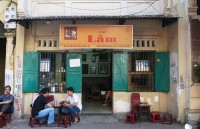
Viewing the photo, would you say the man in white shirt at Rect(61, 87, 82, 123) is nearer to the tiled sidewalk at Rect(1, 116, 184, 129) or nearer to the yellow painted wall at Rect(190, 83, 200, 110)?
the tiled sidewalk at Rect(1, 116, 184, 129)

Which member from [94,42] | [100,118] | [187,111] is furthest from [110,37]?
[187,111]

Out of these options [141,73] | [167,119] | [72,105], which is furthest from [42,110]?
[167,119]

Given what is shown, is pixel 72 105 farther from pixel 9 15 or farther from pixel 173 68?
pixel 9 15

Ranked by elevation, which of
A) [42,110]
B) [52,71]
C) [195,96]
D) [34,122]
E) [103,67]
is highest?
[103,67]

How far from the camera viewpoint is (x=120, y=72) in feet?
41.0

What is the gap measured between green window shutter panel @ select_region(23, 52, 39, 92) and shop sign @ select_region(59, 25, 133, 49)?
1.63 m

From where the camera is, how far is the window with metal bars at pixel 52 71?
12.7 meters

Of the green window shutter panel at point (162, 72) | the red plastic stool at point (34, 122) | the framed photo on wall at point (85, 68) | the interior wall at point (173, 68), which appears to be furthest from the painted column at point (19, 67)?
the framed photo on wall at point (85, 68)

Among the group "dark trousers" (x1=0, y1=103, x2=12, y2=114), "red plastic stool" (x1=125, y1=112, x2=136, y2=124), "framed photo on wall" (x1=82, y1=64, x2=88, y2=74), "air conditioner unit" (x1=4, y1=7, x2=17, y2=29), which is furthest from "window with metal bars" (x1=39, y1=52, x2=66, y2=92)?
"framed photo on wall" (x1=82, y1=64, x2=88, y2=74)

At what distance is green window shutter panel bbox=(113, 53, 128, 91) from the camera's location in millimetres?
12436

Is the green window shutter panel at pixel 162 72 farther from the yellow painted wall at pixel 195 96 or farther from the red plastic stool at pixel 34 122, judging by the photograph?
the red plastic stool at pixel 34 122

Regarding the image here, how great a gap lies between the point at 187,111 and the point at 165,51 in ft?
9.90

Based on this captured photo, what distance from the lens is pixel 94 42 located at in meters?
11.8

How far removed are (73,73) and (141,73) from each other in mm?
3195
